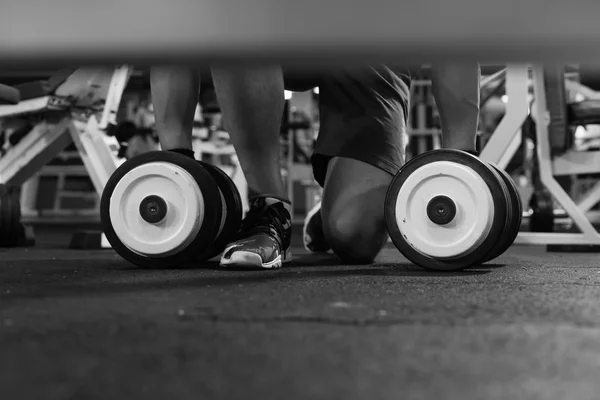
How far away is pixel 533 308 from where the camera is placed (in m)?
0.56

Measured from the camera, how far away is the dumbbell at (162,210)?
96cm

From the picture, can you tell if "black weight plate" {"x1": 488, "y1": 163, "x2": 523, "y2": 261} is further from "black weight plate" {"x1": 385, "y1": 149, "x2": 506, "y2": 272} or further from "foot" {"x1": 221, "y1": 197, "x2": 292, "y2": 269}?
"foot" {"x1": 221, "y1": 197, "x2": 292, "y2": 269}

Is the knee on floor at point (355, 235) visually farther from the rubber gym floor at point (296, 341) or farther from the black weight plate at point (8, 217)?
the black weight plate at point (8, 217)

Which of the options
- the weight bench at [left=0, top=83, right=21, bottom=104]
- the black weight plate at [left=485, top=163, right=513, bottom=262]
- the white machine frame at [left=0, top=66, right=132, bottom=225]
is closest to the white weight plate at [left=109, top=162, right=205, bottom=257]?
the black weight plate at [left=485, top=163, right=513, bottom=262]

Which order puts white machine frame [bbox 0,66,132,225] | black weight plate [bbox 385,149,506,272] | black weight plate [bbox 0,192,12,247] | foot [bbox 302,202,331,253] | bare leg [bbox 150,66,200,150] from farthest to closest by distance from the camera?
white machine frame [bbox 0,66,132,225] → black weight plate [bbox 0,192,12,247] → foot [bbox 302,202,331,253] → bare leg [bbox 150,66,200,150] → black weight plate [bbox 385,149,506,272]

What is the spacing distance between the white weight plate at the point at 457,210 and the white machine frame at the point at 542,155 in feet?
2.98

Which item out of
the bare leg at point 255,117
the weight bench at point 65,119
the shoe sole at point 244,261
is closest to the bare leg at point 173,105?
the bare leg at point 255,117

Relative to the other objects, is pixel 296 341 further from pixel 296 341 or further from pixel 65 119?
pixel 65 119

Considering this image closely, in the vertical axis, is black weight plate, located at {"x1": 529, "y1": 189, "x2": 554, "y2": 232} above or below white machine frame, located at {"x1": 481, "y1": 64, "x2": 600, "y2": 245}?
below

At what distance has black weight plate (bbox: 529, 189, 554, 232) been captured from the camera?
2182mm

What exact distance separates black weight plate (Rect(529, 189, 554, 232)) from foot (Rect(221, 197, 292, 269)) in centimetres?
140

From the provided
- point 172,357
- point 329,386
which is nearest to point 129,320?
point 172,357

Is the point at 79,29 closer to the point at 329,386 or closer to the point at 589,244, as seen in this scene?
the point at 329,386

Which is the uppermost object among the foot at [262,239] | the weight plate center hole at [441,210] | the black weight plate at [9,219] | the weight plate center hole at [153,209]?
the weight plate center hole at [441,210]
